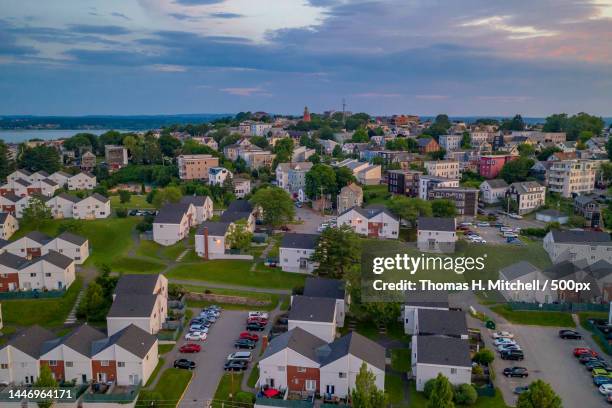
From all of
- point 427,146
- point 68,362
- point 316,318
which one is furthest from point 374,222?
point 427,146

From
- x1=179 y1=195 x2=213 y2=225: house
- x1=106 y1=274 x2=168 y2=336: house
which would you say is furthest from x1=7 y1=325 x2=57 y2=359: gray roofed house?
x1=179 y1=195 x2=213 y2=225: house

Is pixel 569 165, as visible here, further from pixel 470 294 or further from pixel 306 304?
pixel 306 304

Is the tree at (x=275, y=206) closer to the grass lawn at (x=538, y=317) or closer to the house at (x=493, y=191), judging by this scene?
the grass lawn at (x=538, y=317)

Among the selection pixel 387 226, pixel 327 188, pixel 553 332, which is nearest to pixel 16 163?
pixel 327 188

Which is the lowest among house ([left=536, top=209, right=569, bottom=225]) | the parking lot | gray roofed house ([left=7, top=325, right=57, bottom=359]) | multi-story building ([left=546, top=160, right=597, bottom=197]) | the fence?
the parking lot

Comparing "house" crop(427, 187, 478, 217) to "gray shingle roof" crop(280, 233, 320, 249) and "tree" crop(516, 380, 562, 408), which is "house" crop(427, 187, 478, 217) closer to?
"gray shingle roof" crop(280, 233, 320, 249)

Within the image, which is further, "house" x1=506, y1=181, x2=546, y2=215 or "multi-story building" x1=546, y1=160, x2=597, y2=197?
"multi-story building" x1=546, y1=160, x2=597, y2=197
